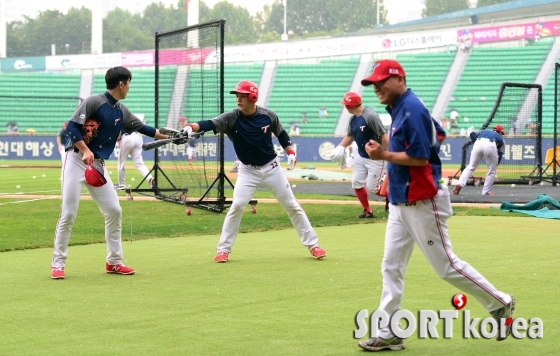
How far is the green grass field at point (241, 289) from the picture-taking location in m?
6.06

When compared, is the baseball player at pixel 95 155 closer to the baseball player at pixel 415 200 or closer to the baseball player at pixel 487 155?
the baseball player at pixel 415 200

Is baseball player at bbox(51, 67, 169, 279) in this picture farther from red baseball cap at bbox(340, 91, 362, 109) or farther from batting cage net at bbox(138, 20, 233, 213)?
batting cage net at bbox(138, 20, 233, 213)

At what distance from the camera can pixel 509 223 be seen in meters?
14.5

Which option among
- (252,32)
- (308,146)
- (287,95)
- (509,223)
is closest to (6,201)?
(509,223)

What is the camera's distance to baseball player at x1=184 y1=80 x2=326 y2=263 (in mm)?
10211

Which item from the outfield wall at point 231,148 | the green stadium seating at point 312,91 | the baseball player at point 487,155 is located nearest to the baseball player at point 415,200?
the baseball player at point 487,155

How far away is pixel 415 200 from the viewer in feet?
19.4

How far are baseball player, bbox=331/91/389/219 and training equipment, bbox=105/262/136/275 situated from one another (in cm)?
560

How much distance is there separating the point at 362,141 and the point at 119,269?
6.20 meters

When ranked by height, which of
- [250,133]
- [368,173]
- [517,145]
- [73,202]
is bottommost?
[517,145]

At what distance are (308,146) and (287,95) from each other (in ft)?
46.6

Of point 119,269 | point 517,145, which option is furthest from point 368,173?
point 517,145

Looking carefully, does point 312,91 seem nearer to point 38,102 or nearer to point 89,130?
point 38,102

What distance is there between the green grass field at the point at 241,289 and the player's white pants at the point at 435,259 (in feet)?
1.03
